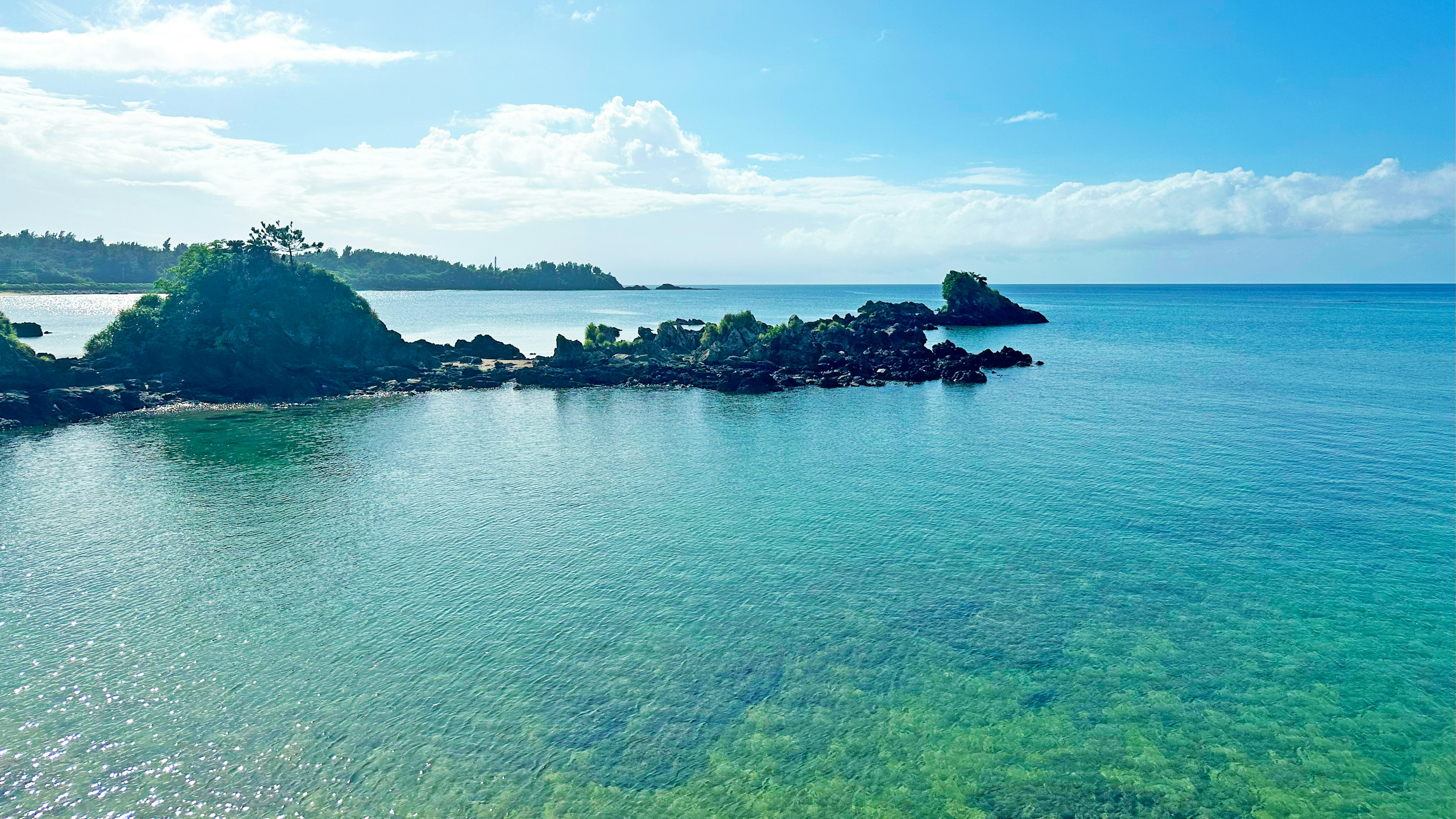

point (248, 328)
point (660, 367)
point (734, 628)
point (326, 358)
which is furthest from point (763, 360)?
point (734, 628)

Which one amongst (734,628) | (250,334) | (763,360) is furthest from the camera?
(763,360)

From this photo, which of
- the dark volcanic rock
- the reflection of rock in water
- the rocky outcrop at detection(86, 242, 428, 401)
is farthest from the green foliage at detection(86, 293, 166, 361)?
the reflection of rock in water

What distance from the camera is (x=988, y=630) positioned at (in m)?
31.5

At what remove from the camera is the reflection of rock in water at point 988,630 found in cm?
2941

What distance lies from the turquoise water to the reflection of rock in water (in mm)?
220

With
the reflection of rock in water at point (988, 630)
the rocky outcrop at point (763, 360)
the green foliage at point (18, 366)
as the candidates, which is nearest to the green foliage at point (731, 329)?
the rocky outcrop at point (763, 360)

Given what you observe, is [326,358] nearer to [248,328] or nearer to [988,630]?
[248,328]

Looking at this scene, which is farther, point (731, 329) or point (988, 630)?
point (731, 329)

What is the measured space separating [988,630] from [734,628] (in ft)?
37.3

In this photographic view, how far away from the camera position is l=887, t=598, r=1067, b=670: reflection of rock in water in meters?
29.4

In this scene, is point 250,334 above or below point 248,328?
below

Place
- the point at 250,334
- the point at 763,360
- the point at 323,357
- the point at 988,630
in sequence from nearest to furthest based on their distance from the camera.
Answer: the point at 988,630
the point at 250,334
the point at 323,357
the point at 763,360

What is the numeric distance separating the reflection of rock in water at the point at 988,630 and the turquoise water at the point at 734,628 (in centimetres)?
22

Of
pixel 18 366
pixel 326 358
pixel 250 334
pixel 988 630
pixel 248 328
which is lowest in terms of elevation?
pixel 988 630
